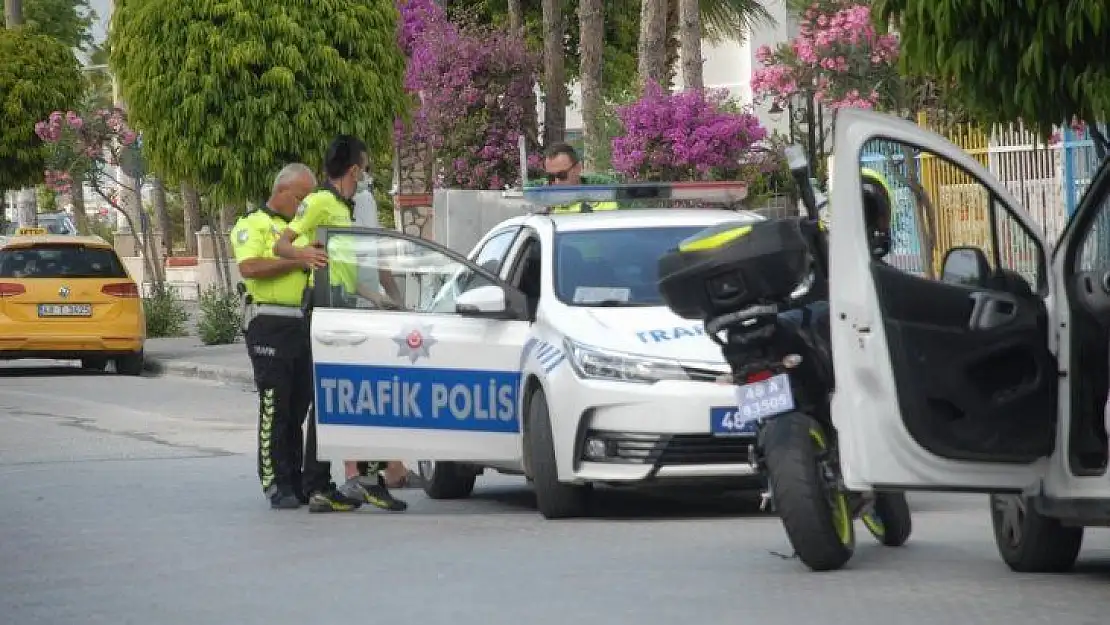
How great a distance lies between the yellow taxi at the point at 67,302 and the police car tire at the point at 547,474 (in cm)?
1589

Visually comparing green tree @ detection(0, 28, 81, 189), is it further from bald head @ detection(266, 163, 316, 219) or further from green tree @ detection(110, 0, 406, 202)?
bald head @ detection(266, 163, 316, 219)

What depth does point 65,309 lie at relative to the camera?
88.6ft

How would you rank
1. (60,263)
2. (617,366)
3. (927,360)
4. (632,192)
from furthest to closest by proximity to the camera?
(60,263) < (632,192) < (617,366) < (927,360)

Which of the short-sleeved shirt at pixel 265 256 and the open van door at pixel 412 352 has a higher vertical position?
the short-sleeved shirt at pixel 265 256

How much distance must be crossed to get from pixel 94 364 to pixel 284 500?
1778 cm

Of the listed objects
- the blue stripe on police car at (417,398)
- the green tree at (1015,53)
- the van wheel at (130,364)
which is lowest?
the van wheel at (130,364)

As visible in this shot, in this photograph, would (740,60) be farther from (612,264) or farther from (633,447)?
(633,447)

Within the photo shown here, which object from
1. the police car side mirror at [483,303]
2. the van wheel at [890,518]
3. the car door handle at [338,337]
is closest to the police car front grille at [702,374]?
the van wheel at [890,518]

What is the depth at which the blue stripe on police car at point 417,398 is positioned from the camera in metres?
12.4

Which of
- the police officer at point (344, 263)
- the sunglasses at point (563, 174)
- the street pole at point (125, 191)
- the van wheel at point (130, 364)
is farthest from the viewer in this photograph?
the street pole at point (125, 191)

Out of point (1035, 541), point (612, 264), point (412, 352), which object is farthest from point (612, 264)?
point (1035, 541)

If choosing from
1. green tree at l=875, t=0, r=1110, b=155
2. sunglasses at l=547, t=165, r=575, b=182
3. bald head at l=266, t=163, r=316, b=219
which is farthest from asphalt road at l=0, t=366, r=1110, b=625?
sunglasses at l=547, t=165, r=575, b=182

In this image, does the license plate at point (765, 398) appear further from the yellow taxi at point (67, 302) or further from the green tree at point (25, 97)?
the green tree at point (25, 97)

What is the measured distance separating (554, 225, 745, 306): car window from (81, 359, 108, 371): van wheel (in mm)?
17515
